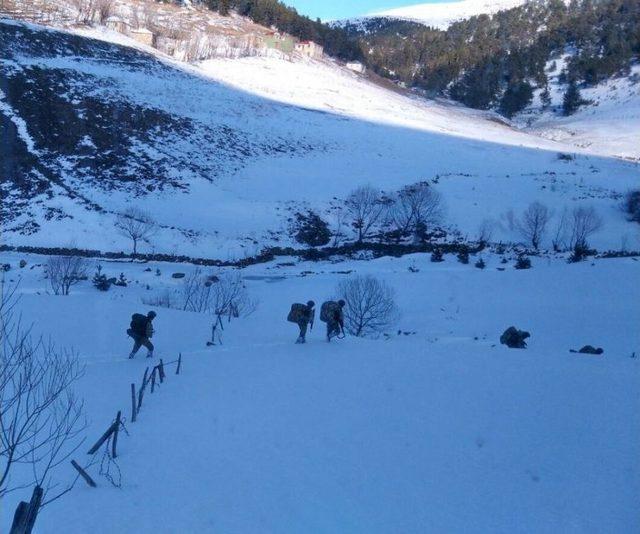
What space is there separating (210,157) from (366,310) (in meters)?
30.5

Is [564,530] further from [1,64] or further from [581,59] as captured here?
[581,59]

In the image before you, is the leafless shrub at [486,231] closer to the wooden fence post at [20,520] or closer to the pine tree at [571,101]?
the wooden fence post at [20,520]

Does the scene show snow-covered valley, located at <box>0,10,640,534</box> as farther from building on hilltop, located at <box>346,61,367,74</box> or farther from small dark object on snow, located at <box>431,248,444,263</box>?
building on hilltop, located at <box>346,61,367,74</box>

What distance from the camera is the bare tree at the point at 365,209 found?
38.3 m

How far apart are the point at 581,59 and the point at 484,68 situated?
53.6ft

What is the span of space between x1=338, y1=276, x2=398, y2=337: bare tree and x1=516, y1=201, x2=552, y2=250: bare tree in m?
17.4

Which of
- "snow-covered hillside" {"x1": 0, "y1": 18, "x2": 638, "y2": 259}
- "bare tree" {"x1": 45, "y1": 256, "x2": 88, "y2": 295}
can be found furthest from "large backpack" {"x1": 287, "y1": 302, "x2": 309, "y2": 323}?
"snow-covered hillside" {"x1": 0, "y1": 18, "x2": 638, "y2": 259}

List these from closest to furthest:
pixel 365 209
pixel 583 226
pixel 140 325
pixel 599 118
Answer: pixel 140 325, pixel 583 226, pixel 365 209, pixel 599 118

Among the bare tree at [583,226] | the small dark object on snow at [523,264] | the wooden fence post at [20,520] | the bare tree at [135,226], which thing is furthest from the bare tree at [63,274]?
the bare tree at [583,226]

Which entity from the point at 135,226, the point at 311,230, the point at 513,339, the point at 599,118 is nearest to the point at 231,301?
the point at 513,339

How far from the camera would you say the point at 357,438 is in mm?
7887

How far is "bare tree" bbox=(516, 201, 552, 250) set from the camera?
1334 inches

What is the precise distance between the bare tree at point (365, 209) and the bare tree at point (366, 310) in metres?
18.4

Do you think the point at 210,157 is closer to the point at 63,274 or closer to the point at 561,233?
the point at 63,274
